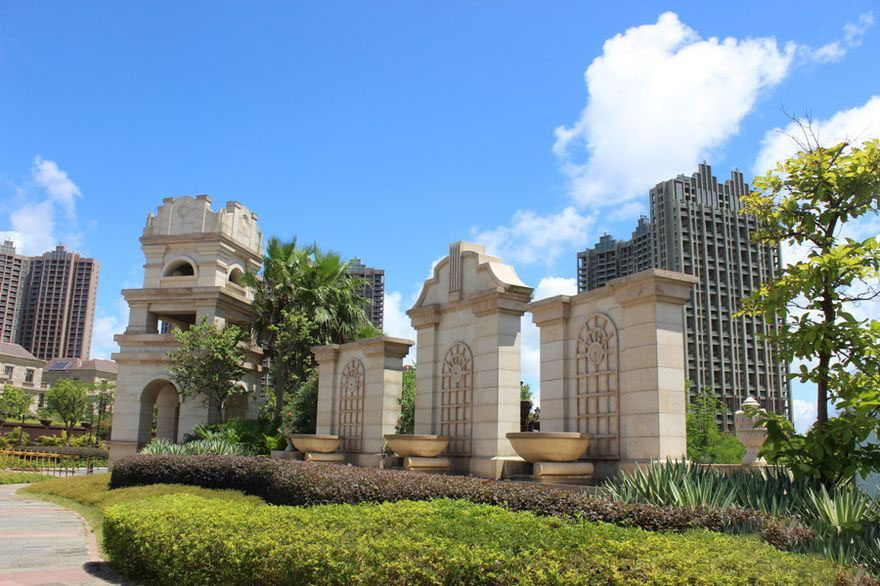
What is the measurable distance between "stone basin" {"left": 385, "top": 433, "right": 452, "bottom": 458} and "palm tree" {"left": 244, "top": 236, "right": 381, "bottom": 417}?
11870mm

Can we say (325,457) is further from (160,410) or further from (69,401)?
(69,401)

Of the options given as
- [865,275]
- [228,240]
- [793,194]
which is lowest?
[865,275]

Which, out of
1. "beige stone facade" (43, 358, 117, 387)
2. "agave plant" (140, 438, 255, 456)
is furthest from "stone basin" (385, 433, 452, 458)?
"beige stone facade" (43, 358, 117, 387)

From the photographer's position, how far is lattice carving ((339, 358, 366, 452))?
1898 centimetres

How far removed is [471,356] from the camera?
50.7 feet

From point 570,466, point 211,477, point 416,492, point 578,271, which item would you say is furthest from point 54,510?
point 578,271

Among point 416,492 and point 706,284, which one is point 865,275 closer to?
point 416,492

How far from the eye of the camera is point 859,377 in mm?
8758

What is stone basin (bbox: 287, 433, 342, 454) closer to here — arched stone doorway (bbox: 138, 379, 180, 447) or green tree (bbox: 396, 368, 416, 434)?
green tree (bbox: 396, 368, 416, 434)

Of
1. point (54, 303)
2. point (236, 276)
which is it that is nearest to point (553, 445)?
point (236, 276)

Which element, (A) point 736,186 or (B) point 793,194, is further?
(A) point 736,186

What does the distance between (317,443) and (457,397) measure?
17.0 feet

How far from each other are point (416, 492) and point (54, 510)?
→ 38.5 feet

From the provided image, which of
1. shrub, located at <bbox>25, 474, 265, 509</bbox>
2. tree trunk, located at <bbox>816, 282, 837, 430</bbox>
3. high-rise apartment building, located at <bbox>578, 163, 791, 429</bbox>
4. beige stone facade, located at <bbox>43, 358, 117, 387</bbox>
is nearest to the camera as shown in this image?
tree trunk, located at <bbox>816, 282, 837, 430</bbox>
